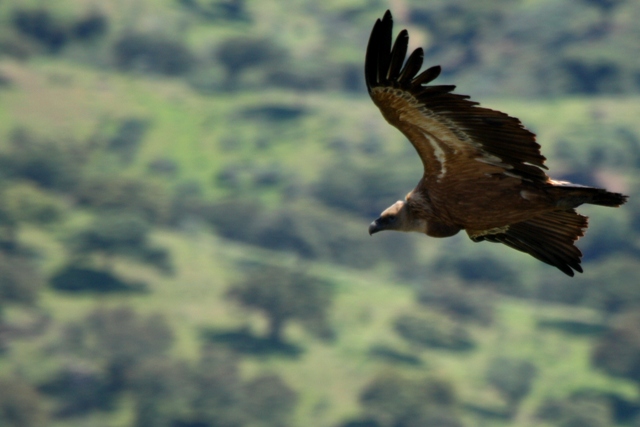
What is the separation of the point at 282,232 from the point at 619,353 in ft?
147

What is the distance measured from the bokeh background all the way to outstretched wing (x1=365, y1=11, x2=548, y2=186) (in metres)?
74.4

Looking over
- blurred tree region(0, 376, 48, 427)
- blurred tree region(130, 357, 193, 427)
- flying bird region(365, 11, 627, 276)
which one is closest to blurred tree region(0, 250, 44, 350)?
blurred tree region(0, 376, 48, 427)

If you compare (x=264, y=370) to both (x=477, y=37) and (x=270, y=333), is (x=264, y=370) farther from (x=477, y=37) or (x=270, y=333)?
(x=477, y=37)

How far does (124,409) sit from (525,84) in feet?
264

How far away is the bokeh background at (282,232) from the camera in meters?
91.4

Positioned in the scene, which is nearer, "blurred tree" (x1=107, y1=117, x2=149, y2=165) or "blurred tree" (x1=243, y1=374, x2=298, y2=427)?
"blurred tree" (x1=243, y1=374, x2=298, y2=427)

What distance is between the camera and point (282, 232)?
128000mm

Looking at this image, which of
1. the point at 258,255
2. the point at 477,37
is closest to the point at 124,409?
the point at 258,255

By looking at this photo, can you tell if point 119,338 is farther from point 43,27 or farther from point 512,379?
point 43,27

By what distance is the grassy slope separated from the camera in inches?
3664

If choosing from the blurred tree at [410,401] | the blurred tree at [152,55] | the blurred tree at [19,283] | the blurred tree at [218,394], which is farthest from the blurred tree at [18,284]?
the blurred tree at [152,55]

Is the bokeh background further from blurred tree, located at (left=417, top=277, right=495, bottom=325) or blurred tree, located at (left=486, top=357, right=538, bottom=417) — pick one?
blurred tree, located at (left=417, top=277, right=495, bottom=325)

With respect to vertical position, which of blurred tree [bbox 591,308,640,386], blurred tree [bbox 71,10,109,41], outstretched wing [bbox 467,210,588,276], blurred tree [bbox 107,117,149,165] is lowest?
blurred tree [bbox 591,308,640,386]

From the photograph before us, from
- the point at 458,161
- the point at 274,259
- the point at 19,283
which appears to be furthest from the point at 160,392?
the point at 458,161
